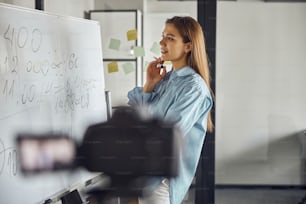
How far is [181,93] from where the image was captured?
1292 mm

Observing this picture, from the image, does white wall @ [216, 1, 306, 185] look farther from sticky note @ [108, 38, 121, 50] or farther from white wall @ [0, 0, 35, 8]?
white wall @ [0, 0, 35, 8]

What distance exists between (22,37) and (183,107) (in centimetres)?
48

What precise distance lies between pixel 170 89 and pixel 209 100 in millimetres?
147

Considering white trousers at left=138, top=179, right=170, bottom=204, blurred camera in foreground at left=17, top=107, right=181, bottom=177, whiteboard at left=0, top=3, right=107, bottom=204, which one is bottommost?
white trousers at left=138, top=179, right=170, bottom=204

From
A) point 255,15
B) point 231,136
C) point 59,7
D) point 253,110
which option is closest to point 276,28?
point 255,15

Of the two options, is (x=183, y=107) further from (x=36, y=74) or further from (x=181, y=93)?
(x=36, y=74)

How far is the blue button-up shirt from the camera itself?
4.25ft

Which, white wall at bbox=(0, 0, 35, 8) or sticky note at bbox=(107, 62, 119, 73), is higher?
white wall at bbox=(0, 0, 35, 8)

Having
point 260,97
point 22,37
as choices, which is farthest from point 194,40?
point 22,37

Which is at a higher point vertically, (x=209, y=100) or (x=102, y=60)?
(x=102, y=60)

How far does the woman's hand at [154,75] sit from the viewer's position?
137 centimetres

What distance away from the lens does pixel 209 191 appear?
5.16 ft

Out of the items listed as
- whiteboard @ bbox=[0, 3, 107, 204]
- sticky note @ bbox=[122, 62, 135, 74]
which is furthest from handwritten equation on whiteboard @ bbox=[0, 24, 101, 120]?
sticky note @ bbox=[122, 62, 135, 74]

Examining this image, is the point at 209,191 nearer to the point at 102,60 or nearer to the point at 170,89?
the point at 170,89
